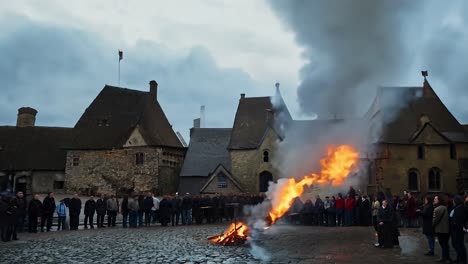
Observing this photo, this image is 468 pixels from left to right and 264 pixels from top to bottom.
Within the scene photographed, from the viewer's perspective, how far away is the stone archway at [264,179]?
130 ft

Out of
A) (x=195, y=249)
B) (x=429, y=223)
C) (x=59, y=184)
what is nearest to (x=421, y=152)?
(x=429, y=223)

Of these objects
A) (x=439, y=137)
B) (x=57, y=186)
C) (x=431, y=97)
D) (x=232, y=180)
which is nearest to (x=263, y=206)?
(x=232, y=180)

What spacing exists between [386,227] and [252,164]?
26460 millimetres

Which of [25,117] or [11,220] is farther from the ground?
[25,117]

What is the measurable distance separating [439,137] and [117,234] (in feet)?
92.3

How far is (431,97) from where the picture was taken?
3884cm

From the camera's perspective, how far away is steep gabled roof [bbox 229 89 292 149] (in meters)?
41.0

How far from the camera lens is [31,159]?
4412 centimetres

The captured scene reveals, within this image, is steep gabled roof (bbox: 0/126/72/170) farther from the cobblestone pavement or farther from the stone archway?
the cobblestone pavement

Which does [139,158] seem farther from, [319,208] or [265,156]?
[319,208]

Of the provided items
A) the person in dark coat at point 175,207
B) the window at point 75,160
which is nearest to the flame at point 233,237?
the person in dark coat at point 175,207

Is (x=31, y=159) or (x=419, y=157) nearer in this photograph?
(x=419, y=157)

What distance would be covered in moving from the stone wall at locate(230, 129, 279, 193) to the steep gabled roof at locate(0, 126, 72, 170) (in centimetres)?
1712

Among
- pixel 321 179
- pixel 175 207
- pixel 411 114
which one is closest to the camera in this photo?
pixel 321 179
